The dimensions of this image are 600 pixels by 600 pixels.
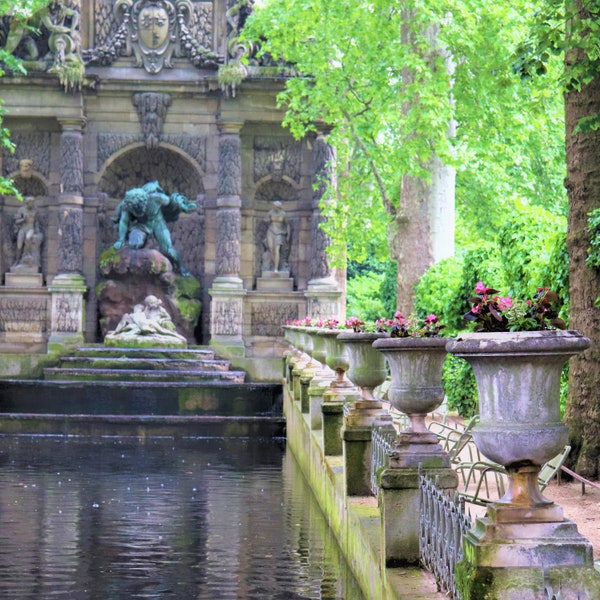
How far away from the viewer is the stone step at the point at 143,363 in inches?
1027

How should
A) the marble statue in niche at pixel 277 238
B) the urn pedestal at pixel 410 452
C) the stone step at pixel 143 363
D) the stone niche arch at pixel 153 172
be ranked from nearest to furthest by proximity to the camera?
the urn pedestal at pixel 410 452 < the stone step at pixel 143 363 < the marble statue in niche at pixel 277 238 < the stone niche arch at pixel 153 172

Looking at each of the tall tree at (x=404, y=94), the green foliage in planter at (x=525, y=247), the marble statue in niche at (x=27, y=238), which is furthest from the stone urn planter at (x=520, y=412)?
the marble statue in niche at (x=27, y=238)

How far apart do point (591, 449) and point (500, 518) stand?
627cm

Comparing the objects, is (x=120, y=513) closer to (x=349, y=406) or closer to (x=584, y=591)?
(x=349, y=406)

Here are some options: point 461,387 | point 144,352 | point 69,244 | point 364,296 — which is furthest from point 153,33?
point 364,296

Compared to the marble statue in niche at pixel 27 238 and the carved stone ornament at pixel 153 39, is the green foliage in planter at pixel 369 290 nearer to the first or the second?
the carved stone ornament at pixel 153 39

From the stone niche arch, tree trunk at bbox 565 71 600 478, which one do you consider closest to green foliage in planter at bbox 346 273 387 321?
the stone niche arch

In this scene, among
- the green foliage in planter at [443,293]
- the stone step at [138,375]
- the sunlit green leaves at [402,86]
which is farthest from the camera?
the stone step at [138,375]

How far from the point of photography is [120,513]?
12.8 metres

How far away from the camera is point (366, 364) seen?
33.7 feet

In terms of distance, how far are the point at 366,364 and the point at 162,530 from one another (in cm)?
280

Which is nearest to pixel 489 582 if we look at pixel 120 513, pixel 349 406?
pixel 349 406

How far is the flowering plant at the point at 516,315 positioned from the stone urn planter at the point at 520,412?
9cm

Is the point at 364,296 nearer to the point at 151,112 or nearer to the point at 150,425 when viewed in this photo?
the point at 151,112
